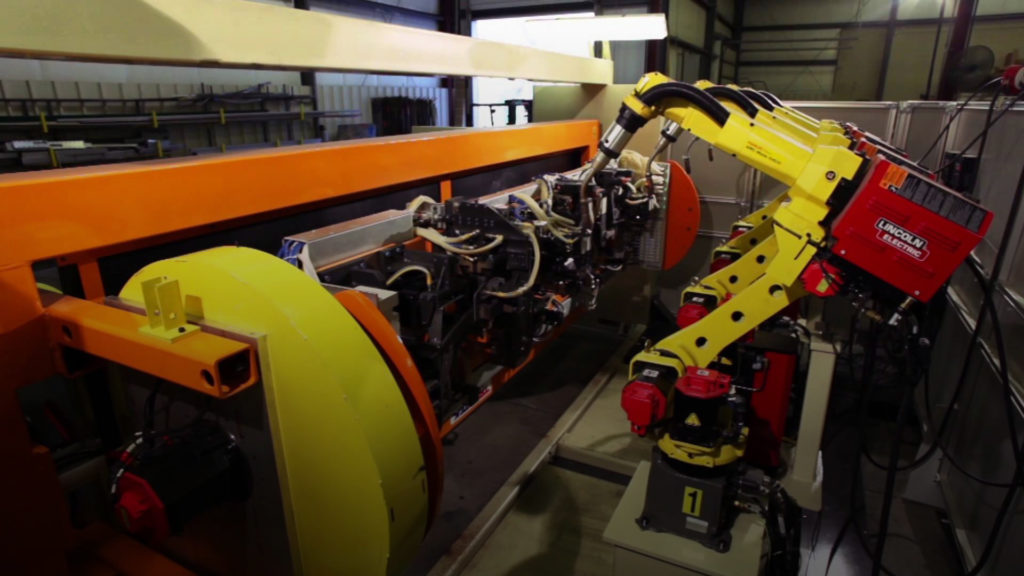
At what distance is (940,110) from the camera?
3.55m

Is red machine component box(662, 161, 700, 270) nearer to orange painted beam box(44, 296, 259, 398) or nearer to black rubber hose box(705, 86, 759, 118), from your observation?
black rubber hose box(705, 86, 759, 118)

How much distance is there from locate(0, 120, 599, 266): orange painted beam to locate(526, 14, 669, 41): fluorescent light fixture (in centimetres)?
187

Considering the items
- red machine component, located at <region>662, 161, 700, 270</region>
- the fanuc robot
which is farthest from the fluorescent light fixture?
the fanuc robot

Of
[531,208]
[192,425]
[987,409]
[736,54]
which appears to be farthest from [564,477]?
[736,54]

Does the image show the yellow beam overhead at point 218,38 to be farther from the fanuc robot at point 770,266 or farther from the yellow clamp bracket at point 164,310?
the fanuc robot at point 770,266

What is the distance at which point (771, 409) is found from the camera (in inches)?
111

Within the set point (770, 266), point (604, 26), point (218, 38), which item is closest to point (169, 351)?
point (218, 38)

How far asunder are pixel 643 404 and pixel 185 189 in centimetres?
151

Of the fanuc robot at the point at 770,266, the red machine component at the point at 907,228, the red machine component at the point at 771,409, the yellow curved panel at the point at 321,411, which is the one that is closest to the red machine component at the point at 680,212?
the red machine component at the point at 771,409

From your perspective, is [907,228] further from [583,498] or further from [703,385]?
[583,498]

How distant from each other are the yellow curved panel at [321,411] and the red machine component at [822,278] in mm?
1392

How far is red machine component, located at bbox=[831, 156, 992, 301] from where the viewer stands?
5.22 ft

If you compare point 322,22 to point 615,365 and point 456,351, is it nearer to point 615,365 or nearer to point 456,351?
point 456,351

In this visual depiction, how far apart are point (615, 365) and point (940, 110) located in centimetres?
253
